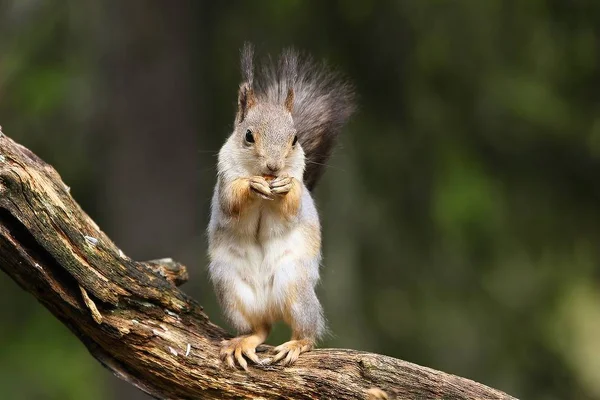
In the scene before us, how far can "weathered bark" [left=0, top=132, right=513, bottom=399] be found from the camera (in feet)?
8.35

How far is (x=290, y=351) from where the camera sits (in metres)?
2.82

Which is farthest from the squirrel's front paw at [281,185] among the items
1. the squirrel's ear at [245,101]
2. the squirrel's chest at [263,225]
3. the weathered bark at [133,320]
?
the weathered bark at [133,320]

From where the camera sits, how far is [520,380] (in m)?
4.89

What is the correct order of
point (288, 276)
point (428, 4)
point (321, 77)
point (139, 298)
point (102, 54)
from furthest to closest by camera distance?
point (102, 54)
point (428, 4)
point (321, 77)
point (288, 276)
point (139, 298)

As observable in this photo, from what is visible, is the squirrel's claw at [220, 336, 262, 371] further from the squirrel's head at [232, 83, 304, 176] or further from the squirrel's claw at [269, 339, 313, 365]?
the squirrel's head at [232, 83, 304, 176]

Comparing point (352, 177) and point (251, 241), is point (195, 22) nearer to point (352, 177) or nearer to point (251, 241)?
point (352, 177)

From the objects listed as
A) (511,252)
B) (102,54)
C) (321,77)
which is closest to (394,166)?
(511,252)

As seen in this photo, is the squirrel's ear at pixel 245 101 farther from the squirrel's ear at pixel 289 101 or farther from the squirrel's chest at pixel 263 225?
the squirrel's chest at pixel 263 225

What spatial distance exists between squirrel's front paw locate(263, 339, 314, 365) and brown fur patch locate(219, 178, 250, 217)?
45cm

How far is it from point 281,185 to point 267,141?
151 millimetres

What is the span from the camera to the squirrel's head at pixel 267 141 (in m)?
2.94

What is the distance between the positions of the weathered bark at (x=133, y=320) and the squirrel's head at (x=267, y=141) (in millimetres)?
480

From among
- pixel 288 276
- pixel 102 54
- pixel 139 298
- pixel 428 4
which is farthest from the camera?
pixel 102 54

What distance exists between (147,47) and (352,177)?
1.39 meters
